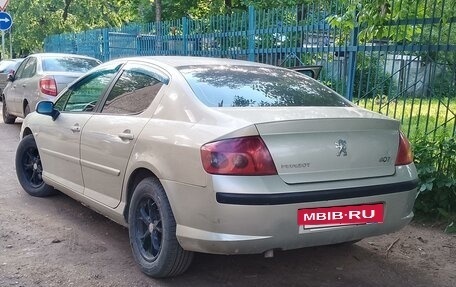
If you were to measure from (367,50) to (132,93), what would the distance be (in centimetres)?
308

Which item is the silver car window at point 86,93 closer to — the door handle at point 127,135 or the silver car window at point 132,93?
the silver car window at point 132,93

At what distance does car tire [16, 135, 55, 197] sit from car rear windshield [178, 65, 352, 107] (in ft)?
8.20

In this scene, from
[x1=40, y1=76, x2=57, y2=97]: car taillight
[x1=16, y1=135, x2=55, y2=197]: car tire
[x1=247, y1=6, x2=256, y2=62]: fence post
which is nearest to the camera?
[x1=16, y1=135, x2=55, y2=197]: car tire

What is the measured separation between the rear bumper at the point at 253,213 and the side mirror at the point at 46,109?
2.12 meters

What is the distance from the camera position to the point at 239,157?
120 inches

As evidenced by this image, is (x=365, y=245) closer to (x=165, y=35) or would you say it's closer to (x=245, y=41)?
(x=245, y=41)

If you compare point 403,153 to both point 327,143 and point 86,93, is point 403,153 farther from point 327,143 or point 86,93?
point 86,93

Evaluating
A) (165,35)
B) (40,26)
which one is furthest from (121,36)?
(40,26)

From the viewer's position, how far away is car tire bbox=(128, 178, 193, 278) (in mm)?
3387

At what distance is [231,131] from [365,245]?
2.00 meters

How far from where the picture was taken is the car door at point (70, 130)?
179 inches

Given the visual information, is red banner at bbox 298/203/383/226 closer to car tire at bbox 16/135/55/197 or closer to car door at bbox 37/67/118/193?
car door at bbox 37/67/118/193

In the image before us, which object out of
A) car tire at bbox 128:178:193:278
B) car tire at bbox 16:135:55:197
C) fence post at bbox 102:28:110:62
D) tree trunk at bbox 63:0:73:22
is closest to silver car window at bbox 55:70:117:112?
car tire at bbox 16:135:55:197

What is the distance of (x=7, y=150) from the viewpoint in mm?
8258
